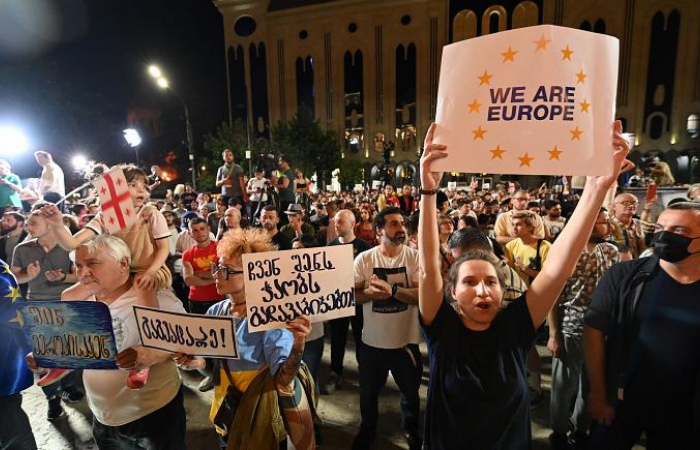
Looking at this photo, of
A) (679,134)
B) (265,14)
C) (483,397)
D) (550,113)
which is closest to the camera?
(550,113)

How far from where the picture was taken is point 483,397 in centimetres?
185

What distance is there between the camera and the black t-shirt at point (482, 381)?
6.05 feet

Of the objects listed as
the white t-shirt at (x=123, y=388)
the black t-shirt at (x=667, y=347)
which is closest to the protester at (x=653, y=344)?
the black t-shirt at (x=667, y=347)

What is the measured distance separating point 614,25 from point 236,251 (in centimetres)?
4633

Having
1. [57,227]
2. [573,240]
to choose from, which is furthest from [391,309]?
[57,227]

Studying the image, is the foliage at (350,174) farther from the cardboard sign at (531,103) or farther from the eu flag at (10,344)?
the cardboard sign at (531,103)

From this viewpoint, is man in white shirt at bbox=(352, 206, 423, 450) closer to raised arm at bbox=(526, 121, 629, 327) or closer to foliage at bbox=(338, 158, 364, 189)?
raised arm at bbox=(526, 121, 629, 327)

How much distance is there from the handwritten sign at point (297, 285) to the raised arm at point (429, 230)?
0.56 metres

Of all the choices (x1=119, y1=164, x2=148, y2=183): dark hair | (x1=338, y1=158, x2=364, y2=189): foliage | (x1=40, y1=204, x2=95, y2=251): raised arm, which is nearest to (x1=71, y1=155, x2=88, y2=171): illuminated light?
(x1=40, y1=204, x2=95, y2=251): raised arm

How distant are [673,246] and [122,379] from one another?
3.42 metres

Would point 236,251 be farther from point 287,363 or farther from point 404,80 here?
point 404,80

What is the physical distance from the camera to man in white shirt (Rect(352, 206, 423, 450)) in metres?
3.30

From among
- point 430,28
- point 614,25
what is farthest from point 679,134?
point 430,28

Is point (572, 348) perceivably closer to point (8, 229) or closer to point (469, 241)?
point (469, 241)
